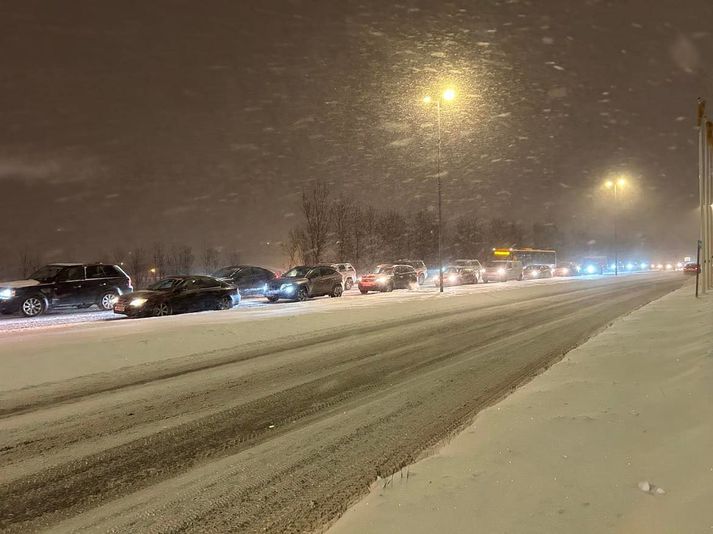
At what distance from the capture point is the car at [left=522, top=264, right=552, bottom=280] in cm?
5109

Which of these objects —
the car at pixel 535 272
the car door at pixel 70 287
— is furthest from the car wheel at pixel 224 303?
the car at pixel 535 272

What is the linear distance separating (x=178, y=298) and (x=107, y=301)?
4.06m

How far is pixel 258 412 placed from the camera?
573 centimetres

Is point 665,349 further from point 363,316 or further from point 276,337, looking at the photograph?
point 363,316

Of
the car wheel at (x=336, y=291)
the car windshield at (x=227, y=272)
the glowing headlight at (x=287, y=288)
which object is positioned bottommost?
the car wheel at (x=336, y=291)

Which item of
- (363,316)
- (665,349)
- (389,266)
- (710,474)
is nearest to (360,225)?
(389,266)

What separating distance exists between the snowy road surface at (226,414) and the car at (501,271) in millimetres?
31987

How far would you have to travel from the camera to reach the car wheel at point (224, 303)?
60.0ft

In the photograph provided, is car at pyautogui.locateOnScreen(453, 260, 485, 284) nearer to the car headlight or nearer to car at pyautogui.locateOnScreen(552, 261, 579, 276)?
car at pyautogui.locateOnScreen(552, 261, 579, 276)

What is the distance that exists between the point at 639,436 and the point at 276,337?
8411mm

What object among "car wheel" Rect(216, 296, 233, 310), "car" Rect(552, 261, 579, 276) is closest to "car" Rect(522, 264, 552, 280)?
"car" Rect(552, 261, 579, 276)

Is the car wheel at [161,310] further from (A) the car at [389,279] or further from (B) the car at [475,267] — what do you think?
(B) the car at [475,267]

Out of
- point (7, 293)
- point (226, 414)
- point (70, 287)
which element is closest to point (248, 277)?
point (70, 287)

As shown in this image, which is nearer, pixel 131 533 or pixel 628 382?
pixel 131 533
